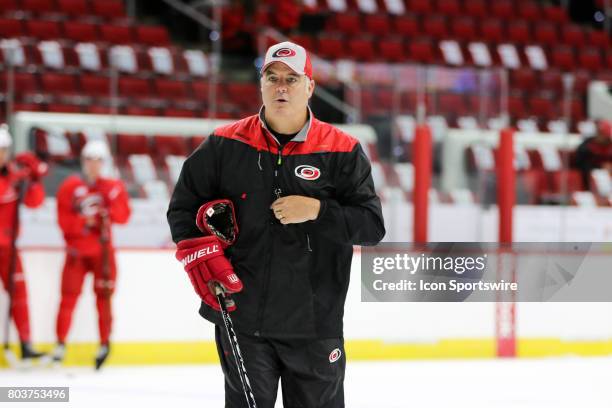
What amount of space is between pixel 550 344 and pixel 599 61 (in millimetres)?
7860

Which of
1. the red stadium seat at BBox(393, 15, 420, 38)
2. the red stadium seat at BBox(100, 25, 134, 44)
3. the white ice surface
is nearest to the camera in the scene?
the white ice surface

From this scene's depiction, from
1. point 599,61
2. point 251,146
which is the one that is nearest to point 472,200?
point 251,146

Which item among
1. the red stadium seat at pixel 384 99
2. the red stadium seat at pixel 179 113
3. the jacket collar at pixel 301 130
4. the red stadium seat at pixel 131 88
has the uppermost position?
the red stadium seat at pixel 131 88

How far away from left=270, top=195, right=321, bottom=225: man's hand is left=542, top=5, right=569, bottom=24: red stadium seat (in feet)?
40.7

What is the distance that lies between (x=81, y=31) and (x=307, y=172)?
332 inches

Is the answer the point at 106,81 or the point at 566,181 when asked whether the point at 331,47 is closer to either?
the point at 106,81

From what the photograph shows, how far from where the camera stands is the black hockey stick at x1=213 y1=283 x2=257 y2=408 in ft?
7.77

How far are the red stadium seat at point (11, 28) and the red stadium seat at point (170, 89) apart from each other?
2284 mm

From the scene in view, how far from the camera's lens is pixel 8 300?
5.64 meters

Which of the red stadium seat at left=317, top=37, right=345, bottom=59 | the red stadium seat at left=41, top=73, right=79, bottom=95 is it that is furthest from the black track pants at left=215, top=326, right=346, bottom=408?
the red stadium seat at left=317, top=37, right=345, bottom=59

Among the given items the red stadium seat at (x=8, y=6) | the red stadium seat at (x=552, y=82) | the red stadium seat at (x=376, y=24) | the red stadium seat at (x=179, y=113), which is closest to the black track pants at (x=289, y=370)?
the red stadium seat at (x=179, y=113)

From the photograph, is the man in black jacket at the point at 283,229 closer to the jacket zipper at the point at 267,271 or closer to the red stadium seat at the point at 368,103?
the jacket zipper at the point at 267,271

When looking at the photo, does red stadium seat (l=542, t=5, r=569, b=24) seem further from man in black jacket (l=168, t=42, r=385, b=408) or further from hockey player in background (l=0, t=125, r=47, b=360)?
man in black jacket (l=168, t=42, r=385, b=408)

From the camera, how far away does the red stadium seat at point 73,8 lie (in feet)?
35.0
